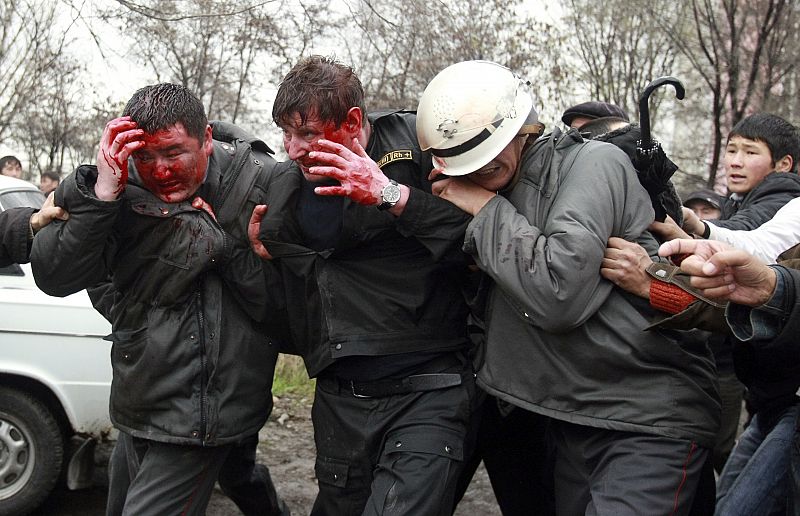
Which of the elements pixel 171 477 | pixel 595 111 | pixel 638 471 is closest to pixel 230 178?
pixel 171 477

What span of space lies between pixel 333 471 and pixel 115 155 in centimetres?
141

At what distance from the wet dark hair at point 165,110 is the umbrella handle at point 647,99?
159 centimetres

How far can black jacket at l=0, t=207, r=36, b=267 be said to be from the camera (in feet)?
10.7

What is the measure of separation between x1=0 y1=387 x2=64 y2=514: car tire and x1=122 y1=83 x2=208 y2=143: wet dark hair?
2.45 meters

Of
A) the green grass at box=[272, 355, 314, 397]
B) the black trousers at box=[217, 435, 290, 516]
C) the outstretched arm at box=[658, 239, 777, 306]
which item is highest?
the outstretched arm at box=[658, 239, 777, 306]

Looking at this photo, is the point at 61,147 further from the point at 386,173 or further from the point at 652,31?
the point at 386,173

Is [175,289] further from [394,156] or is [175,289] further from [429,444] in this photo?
[429,444]

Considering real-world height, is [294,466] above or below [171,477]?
below

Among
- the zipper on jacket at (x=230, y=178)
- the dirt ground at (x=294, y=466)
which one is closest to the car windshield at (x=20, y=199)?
the dirt ground at (x=294, y=466)

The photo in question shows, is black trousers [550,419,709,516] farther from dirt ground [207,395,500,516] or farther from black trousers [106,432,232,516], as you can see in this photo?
dirt ground [207,395,500,516]

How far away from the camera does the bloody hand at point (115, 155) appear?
2.94m

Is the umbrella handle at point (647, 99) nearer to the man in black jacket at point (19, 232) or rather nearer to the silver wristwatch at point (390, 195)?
the silver wristwatch at point (390, 195)

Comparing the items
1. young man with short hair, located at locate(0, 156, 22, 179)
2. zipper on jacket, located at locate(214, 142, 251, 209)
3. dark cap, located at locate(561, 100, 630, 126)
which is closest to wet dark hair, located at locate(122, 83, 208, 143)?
zipper on jacket, located at locate(214, 142, 251, 209)

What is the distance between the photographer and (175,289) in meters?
3.15
